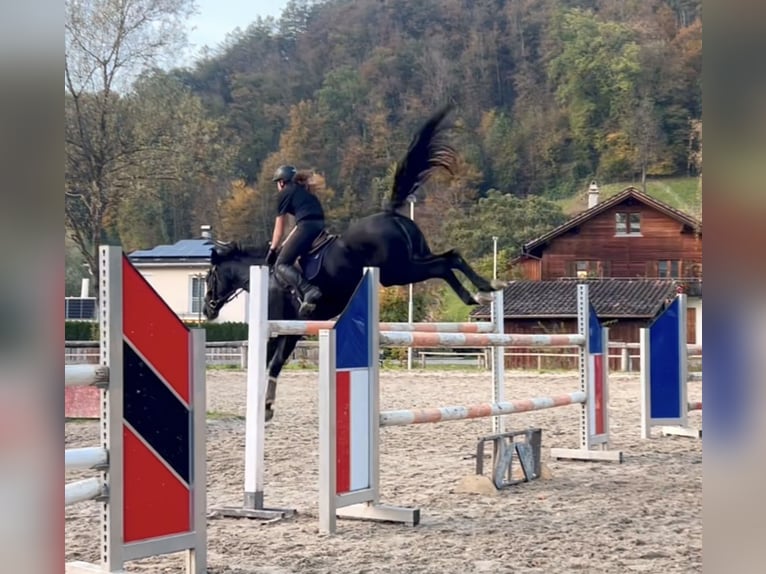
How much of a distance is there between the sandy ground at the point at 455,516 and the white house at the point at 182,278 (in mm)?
6104

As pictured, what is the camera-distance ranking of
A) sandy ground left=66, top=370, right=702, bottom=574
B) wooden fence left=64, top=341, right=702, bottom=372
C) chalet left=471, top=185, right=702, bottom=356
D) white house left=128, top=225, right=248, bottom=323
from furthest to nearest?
chalet left=471, top=185, right=702, bottom=356 < white house left=128, top=225, right=248, bottom=323 < wooden fence left=64, top=341, right=702, bottom=372 < sandy ground left=66, top=370, right=702, bottom=574

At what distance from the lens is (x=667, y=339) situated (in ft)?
14.4

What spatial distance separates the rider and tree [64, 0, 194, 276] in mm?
9588

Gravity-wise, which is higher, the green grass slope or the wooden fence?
the green grass slope

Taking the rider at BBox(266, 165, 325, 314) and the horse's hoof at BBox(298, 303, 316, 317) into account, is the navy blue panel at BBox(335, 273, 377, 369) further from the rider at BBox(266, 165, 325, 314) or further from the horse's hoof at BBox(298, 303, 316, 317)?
the horse's hoof at BBox(298, 303, 316, 317)

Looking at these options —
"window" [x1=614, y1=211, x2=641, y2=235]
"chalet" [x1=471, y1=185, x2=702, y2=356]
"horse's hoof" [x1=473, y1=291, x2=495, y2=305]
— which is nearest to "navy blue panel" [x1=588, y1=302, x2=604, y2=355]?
"horse's hoof" [x1=473, y1=291, x2=495, y2=305]

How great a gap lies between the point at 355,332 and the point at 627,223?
51.8ft

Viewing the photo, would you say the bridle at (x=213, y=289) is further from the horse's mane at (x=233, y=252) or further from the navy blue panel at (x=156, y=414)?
the navy blue panel at (x=156, y=414)

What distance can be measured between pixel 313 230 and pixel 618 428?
197 cm

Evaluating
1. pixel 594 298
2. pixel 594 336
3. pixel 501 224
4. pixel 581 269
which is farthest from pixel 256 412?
pixel 501 224

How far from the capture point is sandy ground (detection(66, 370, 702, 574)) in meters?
2.00

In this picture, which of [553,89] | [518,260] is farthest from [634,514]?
[553,89]

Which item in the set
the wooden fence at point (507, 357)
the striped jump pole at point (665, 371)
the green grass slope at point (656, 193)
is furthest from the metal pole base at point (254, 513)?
the green grass slope at point (656, 193)
